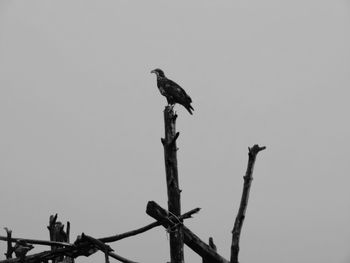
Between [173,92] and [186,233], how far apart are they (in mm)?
8682

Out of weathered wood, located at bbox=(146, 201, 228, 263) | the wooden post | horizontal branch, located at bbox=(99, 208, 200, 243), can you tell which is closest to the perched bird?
horizontal branch, located at bbox=(99, 208, 200, 243)

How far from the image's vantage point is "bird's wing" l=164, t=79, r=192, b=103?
46.6ft

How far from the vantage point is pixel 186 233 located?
6.36 meters

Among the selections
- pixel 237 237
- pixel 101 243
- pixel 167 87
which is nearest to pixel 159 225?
pixel 101 243

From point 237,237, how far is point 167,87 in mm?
9720

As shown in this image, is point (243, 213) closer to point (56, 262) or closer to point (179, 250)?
point (179, 250)

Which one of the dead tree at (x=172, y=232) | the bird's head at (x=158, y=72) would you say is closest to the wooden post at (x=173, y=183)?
the dead tree at (x=172, y=232)

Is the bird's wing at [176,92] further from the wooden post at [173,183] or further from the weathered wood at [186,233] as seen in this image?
the weathered wood at [186,233]

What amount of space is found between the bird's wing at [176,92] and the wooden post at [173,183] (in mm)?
6824

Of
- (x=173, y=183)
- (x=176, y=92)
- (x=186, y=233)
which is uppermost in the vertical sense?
(x=176, y=92)

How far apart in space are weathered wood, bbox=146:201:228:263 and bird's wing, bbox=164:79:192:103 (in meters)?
8.04

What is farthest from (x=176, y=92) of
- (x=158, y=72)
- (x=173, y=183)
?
(x=173, y=183)

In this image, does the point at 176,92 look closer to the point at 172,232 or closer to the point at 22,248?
the point at 22,248

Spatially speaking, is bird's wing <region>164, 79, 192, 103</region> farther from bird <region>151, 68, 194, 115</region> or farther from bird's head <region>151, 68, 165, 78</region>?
bird's head <region>151, 68, 165, 78</region>
